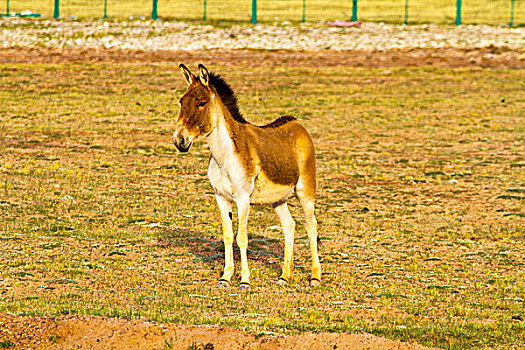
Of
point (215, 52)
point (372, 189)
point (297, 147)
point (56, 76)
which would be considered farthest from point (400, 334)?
point (215, 52)

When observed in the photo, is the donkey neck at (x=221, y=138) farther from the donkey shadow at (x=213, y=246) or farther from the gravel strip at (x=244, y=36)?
the gravel strip at (x=244, y=36)

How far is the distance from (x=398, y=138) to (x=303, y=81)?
12207 mm

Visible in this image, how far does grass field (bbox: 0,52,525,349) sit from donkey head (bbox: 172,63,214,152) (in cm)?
238

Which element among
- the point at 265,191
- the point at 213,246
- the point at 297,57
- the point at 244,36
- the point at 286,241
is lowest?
the point at 213,246

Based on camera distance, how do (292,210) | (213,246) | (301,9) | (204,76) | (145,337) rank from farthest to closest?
1. (301,9)
2. (292,210)
3. (213,246)
4. (204,76)
5. (145,337)

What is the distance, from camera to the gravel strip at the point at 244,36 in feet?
168

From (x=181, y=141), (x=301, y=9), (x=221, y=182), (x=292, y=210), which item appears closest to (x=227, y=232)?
(x=221, y=182)

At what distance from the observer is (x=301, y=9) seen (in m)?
80.8

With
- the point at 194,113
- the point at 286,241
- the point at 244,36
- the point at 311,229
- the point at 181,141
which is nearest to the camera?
the point at 181,141

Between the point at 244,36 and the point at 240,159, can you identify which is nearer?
the point at 240,159

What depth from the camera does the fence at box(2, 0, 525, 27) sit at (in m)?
71.6

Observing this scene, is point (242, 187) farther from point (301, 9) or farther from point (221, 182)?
point (301, 9)

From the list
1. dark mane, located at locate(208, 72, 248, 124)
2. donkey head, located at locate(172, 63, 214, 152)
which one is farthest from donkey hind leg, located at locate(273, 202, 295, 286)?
donkey head, located at locate(172, 63, 214, 152)

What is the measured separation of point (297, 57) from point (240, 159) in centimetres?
3699
